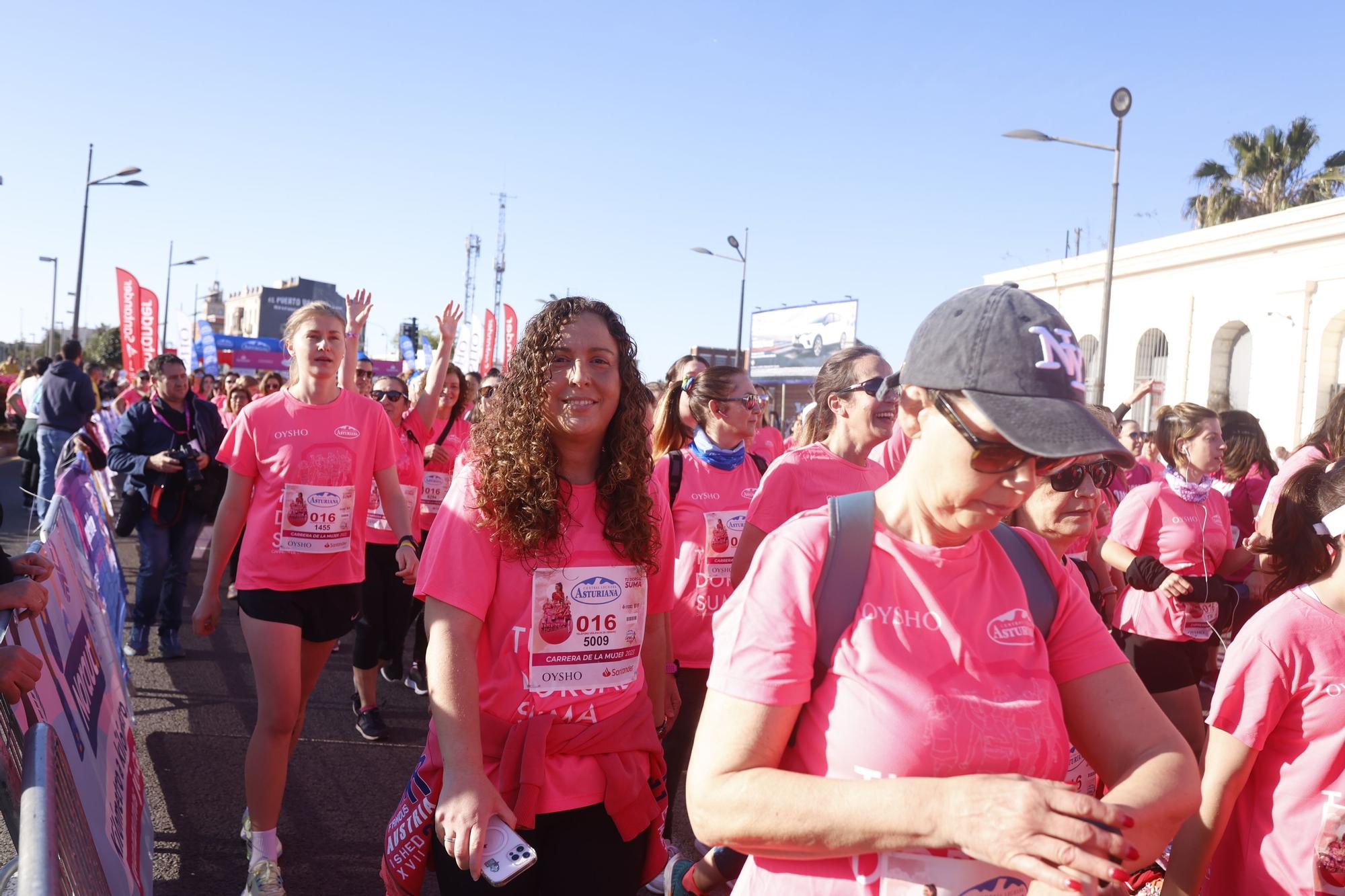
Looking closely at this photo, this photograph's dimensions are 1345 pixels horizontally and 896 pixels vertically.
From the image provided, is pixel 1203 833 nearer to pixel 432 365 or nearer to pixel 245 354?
pixel 432 365

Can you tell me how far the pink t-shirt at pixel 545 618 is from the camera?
2334 mm

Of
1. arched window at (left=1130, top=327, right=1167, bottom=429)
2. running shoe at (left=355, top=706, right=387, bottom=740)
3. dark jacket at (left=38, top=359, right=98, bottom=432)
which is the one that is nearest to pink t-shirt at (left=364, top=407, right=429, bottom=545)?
running shoe at (left=355, top=706, right=387, bottom=740)

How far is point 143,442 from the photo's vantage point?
726cm

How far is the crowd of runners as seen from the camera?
4.60 ft

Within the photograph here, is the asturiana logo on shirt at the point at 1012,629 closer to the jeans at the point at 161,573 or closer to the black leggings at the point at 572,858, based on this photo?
the black leggings at the point at 572,858

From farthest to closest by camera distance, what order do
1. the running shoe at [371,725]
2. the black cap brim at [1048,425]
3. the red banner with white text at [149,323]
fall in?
the red banner with white text at [149,323] < the running shoe at [371,725] < the black cap brim at [1048,425]

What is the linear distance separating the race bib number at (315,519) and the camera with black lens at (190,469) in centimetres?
348

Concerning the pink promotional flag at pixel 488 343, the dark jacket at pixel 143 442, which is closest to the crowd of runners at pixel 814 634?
the dark jacket at pixel 143 442

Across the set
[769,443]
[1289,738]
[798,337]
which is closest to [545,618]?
[1289,738]

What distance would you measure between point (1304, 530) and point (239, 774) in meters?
4.81

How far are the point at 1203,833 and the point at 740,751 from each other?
1442 mm

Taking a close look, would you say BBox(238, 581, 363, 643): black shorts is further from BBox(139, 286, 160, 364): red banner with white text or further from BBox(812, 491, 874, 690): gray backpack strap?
BBox(139, 286, 160, 364): red banner with white text

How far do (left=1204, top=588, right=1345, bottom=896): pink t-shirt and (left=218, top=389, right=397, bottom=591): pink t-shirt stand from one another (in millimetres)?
3322

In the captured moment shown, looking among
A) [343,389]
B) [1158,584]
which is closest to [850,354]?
[1158,584]
